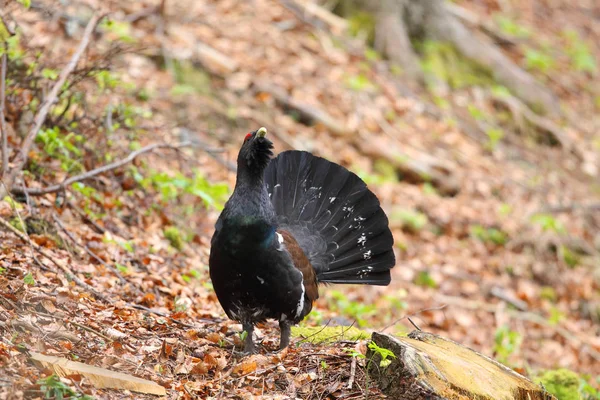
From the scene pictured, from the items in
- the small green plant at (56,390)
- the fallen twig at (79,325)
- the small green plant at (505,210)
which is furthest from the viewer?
the small green plant at (505,210)

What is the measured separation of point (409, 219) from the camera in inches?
440

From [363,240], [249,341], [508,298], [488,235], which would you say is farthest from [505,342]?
[249,341]

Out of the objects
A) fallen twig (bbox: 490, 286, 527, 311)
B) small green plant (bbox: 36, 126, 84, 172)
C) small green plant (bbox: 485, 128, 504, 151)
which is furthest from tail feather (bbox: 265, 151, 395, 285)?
small green plant (bbox: 485, 128, 504, 151)

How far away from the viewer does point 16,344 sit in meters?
4.28

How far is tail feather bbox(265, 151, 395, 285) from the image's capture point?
629cm

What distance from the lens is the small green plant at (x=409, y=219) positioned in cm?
1115

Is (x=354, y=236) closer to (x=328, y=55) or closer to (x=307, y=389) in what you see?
(x=307, y=389)

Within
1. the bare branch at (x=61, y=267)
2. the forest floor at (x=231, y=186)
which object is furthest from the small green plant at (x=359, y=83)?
the bare branch at (x=61, y=267)

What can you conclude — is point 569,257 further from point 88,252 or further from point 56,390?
point 56,390

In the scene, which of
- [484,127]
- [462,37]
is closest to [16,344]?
[484,127]

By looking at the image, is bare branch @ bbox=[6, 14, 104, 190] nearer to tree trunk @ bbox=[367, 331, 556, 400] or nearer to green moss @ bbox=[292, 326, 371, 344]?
green moss @ bbox=[292, 326, 371, 344]

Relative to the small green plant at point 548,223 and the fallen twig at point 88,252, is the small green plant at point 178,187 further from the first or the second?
the small green plant at point 548,223

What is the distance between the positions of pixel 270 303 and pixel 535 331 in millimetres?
6315

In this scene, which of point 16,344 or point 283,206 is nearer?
point 16,344
